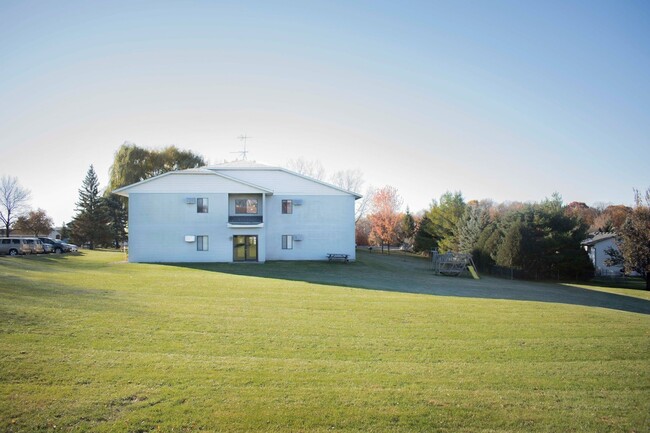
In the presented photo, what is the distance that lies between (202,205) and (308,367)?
2694 centimetres

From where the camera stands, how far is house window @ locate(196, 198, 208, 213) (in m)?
33.1

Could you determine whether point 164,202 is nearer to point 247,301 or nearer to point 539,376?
point 247,301

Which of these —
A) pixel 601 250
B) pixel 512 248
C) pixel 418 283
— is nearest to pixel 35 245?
pixel 418 283

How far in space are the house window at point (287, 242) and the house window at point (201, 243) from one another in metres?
6.57

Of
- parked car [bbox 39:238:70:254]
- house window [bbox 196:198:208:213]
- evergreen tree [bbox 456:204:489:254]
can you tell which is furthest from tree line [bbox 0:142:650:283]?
house window [bbox 196:198:208:213]

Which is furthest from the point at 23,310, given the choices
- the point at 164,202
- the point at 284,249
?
the point at 284,249

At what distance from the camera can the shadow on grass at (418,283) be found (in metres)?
20.3

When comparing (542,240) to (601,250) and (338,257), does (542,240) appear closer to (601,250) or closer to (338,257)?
(601,250)

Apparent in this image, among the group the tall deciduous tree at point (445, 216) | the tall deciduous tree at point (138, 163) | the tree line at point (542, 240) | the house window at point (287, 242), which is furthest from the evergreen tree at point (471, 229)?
the tall deciduous tree at point (138, 163)

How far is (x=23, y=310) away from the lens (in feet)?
35.9

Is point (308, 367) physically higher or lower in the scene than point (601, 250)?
lower

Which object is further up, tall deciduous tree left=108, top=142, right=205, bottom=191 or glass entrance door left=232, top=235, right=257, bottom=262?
tall deciduous tree left=108, top=142, right=205, bottom=191

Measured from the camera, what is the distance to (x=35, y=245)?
3897 centimetres

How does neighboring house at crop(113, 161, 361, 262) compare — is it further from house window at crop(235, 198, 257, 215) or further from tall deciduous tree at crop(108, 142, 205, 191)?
tall deciduous tree at crop(108, 142, 205, 191)
